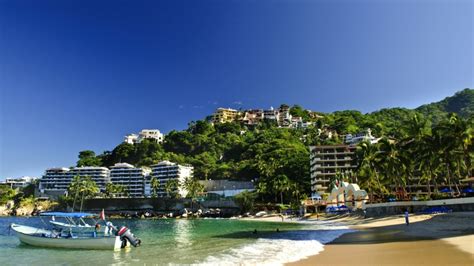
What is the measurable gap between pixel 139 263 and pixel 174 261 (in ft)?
6.79

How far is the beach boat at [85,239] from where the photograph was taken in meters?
28.2

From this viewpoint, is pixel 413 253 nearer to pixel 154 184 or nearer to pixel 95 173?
pixel 154 184

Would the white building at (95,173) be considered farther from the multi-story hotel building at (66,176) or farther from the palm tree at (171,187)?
the palm tree at (171,187)

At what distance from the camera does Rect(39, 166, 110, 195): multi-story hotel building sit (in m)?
165

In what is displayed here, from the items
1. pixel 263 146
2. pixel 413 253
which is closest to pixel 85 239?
pixel 413 253

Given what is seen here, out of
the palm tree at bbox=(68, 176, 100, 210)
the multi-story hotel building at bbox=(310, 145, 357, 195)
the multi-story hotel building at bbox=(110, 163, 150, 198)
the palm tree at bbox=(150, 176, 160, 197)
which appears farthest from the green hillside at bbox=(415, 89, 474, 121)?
the palm tree at bbox=(68, 176, 100, 210)

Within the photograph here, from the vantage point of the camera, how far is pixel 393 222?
42781 millimetres

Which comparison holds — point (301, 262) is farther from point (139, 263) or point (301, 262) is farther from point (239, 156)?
point (239, 156)

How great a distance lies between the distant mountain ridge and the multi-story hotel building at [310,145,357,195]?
77456mm

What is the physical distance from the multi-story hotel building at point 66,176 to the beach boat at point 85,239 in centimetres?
13946

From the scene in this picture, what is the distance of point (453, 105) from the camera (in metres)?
180

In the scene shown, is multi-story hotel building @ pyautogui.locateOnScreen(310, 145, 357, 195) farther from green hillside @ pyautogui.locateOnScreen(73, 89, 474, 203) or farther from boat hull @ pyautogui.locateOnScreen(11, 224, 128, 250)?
boat hull @ pyautogui.locateOnScreen(11, 224, 128, 250)

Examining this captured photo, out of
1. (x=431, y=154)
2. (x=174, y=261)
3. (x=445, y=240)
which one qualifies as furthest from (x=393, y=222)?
(x=174, y=261)

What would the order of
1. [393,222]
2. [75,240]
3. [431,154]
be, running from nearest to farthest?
[75,240] → [393,222] → [431,154]
